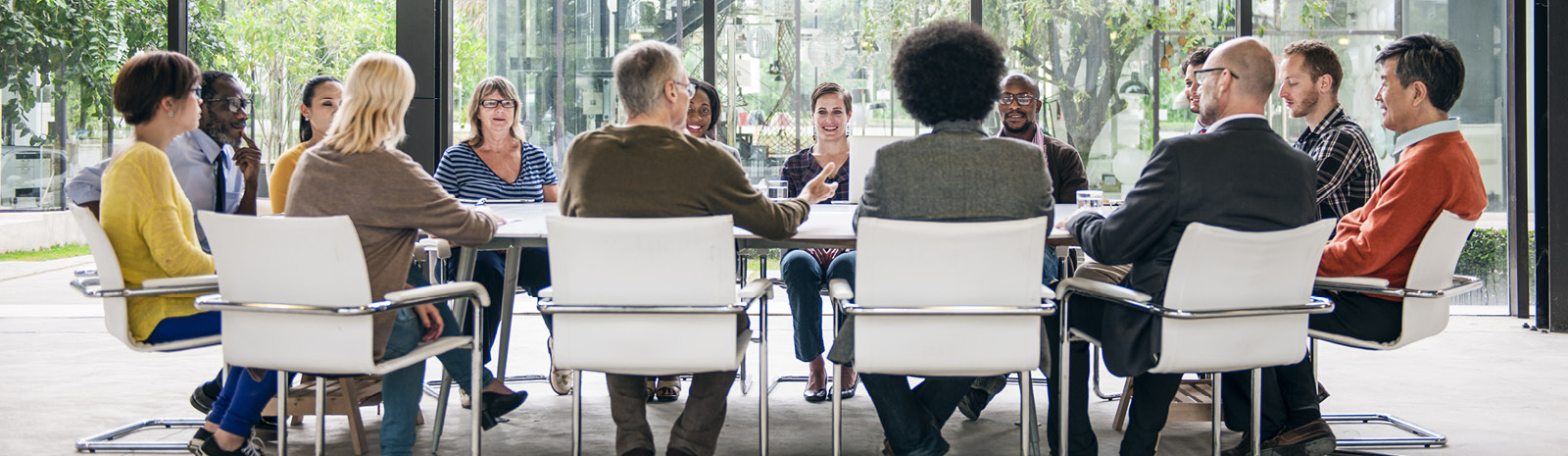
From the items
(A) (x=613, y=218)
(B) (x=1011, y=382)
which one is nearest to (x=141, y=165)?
(A) (x=613, y=218)

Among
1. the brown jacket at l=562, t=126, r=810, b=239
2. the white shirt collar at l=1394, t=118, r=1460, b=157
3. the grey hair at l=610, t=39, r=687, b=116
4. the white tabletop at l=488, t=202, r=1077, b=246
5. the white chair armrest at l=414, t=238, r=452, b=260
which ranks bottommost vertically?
the white chair armrest at l=414, t=238, r=452, b=260

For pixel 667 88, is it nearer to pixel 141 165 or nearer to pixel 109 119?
pixel 141 165

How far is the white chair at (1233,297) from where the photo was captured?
2582mm

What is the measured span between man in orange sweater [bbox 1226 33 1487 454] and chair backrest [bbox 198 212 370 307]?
252 cm

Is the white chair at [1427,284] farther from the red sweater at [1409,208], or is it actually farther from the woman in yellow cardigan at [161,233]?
the woman in yellow cardigan at [161,233]

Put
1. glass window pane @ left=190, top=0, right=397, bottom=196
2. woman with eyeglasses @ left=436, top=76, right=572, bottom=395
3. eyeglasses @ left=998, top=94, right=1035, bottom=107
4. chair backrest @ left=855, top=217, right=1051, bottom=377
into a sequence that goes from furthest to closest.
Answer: glass window pane @ left=190, top=0, right=397, bottom=196, eyeglasses @ left=998, top=94, right=1035, bottom=107, woman with eyeglasses @ left=436, top=76, right=572, bottom=395, chair backrest @ left=855, top=217, right=1051, bottom=377

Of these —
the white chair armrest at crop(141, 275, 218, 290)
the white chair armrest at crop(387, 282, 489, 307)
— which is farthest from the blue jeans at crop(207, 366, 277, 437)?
the white chair armrest at crop(387, 282, 489, 307)

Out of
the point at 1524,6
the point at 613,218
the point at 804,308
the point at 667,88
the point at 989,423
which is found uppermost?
the point at 1524,6

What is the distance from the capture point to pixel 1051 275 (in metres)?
4.03

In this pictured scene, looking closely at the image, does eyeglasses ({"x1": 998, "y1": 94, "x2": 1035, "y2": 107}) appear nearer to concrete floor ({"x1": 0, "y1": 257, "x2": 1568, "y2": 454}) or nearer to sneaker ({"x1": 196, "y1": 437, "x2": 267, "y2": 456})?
concrete floor ({"x1": 0, "y1": 257, "x2": 1568, "y2": 454})

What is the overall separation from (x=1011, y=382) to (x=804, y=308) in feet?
3.55

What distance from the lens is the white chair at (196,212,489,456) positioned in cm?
254

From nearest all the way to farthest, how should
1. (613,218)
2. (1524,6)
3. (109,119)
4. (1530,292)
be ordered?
1. (613,218)
2. (1524,6)
3. (1530,292)
4. (109,119)

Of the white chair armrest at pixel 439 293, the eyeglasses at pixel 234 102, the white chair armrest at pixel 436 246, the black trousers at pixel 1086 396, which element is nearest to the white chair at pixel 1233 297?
the black trousers at pixel 1086 396
